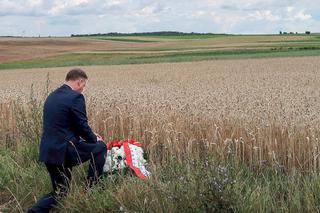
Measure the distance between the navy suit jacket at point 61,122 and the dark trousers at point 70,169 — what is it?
12 cm

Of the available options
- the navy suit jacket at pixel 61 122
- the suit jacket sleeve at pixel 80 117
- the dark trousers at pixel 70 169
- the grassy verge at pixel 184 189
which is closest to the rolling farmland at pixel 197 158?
the grassy verge at pixel 184 189

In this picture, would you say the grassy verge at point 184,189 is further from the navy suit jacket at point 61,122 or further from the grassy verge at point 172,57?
the grassy verge at point 172,57

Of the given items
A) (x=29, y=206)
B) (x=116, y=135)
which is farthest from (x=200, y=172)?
(x=116, y=135)

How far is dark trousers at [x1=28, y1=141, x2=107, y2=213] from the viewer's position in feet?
20.0

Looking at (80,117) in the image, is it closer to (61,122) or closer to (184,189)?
(61,122)

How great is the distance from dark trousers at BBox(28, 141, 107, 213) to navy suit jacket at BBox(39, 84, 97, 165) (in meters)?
0.12

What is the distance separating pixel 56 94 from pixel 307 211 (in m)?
3.13

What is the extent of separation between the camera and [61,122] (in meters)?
5.98

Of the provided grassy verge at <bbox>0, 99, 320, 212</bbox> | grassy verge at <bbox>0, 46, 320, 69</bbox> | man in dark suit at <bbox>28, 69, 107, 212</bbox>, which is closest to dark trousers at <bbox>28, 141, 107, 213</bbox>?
man in dark suit at <bbox>28, 69, 107, 212</bbox>

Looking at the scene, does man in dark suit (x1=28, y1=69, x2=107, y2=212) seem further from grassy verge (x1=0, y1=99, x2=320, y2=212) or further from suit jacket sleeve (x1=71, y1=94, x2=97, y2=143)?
grassy verge (x1=0, y1=99, x2=320, y2=212)

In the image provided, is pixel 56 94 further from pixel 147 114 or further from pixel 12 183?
pixel 147 114

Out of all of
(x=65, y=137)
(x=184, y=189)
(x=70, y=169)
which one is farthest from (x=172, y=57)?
(x=184, y=189)

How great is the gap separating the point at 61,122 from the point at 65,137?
192 mm

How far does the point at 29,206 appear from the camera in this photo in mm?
6535
